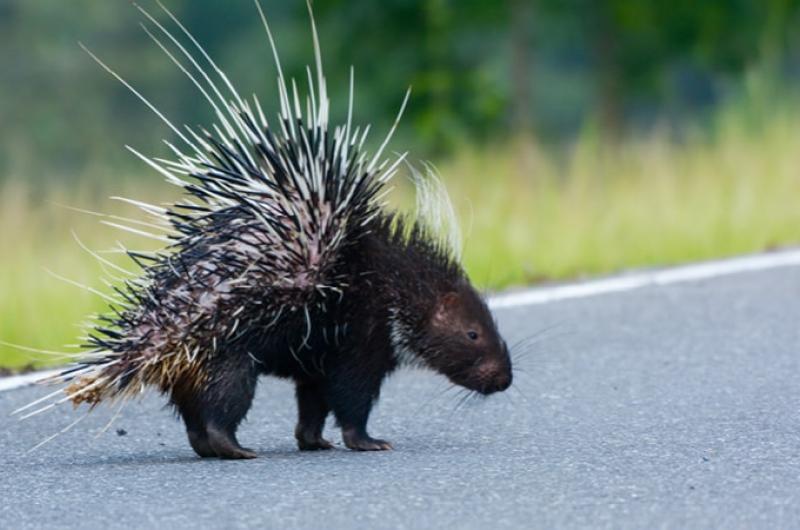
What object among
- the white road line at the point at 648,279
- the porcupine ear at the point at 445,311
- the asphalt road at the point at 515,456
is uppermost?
the white road line at the point at 648,279

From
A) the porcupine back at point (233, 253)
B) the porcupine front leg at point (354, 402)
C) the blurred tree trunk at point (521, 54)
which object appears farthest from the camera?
the blurred tree trunk at point (521, 54)

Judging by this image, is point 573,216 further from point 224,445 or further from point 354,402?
point 224,445

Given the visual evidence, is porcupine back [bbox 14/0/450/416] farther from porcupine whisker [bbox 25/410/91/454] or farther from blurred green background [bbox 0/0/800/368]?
blurred green background [bbox 0/0/800/368]

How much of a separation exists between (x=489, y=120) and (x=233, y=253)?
17.4 meters

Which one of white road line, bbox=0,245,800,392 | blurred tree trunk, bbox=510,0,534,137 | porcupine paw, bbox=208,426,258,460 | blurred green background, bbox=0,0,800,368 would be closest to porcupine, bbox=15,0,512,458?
porcupine paw, bbox=208,426,258,460

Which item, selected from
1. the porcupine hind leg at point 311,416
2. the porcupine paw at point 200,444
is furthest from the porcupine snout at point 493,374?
the porcupine paw at point 200,444

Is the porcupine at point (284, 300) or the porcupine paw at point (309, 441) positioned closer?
the porcupine at point (284, 300)

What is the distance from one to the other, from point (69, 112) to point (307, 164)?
38.0 metres

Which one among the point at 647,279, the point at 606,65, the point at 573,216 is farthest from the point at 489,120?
the point at 647,279

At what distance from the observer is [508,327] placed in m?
8.73

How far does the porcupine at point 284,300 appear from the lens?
574 centimetres

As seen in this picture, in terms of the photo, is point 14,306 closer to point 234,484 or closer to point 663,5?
point 234,484

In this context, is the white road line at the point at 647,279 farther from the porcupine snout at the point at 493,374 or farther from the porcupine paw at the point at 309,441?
the porcupine paw at the point at 309,441

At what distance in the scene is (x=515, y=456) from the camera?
5.72 metres
